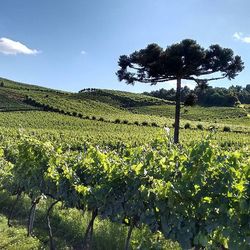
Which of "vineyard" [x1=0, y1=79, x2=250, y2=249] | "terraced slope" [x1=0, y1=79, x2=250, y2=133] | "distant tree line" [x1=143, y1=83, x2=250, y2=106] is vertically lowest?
"terraced slope" [x1=0, y1=79, x2=250, y2=133]

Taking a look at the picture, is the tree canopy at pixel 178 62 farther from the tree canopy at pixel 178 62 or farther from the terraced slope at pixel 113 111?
the terraced slope at pixel 113 111

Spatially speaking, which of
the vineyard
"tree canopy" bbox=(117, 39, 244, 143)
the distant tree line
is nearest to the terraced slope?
the distant tree line

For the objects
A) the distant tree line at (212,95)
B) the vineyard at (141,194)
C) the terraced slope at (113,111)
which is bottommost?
the terraced slope at (113,111)

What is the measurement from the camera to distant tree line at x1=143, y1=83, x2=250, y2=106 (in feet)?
27.1

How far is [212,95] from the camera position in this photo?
372 feet

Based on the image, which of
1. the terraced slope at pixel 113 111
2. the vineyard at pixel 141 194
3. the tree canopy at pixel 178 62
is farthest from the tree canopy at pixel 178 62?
the terraced slope at pixel 113 111

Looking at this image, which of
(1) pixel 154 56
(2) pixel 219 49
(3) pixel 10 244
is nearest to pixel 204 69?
(2) pixel 219 49

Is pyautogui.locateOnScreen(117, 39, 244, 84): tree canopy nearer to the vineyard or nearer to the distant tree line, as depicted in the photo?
the distant tree line

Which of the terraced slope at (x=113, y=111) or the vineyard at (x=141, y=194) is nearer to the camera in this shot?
the vineyard at (x=141, y=194)

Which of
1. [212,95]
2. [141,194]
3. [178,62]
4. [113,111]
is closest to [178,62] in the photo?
[178,62]

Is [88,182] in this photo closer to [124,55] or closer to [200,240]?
[200,240]

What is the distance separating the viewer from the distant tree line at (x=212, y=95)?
827cm

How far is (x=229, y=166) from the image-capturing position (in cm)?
670

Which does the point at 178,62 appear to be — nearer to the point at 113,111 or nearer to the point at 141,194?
the point at 141,194
